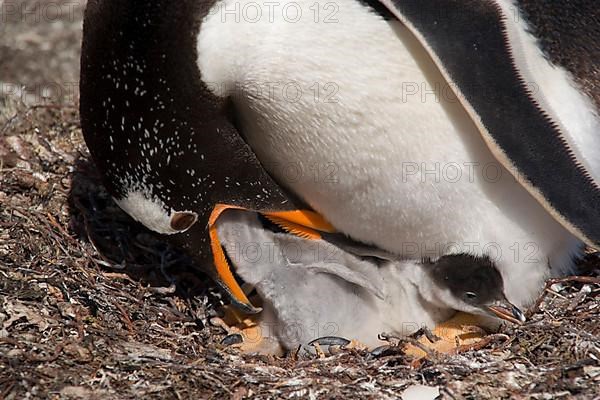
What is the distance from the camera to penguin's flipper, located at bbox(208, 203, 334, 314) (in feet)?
9.21

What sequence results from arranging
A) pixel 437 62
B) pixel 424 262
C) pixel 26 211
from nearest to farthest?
pixel 437 62 → pixel 424 262 → pixel 26 211

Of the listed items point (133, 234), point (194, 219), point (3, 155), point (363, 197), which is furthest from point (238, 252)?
point (3, 155)

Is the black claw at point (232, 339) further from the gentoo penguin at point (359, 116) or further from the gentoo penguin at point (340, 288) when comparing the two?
the gentoo penguin at point (359, 116)

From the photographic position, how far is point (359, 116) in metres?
2.61

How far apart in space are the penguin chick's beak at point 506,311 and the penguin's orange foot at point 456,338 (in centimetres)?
7

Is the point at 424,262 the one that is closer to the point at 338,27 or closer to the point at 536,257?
the point at 536,257

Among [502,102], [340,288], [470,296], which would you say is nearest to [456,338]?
[470,296]

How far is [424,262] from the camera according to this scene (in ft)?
9.58

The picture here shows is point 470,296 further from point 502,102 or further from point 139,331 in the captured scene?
point 139,331

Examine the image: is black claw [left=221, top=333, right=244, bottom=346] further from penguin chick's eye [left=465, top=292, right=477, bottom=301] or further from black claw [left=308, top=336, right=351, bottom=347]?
penguin chick's eye [left=465, top=292, right=477, bottom=301]

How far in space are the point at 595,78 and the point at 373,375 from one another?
102cm

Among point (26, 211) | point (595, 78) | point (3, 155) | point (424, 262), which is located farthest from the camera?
point (3, 155)

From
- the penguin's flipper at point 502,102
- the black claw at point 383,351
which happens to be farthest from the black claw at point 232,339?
the penguin's flipper at point 502,102

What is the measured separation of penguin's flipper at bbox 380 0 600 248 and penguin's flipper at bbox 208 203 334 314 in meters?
0.68
